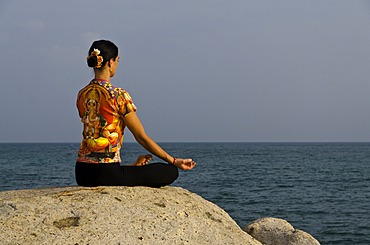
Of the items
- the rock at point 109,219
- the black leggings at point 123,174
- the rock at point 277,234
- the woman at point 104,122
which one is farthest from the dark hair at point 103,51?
the rock at point 277,234

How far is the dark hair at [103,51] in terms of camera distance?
6227 mm

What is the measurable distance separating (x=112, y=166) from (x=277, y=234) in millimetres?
3543

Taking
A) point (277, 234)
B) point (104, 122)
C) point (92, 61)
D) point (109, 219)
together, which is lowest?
point (277, 234)

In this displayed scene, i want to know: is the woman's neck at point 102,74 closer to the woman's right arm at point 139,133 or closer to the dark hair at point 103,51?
the dark hair at point 103,51

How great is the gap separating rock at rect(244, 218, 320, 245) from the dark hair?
417 cm

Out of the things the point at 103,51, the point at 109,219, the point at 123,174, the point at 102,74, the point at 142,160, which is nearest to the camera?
the point at 109,219

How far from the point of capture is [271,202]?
105ft

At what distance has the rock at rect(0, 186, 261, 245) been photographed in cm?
547

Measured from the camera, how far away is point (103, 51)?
6.23 m

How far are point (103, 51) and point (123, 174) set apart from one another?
5.10ft

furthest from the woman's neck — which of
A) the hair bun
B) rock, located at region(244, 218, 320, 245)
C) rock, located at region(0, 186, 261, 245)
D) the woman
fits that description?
rock, located at region(244, 218, 320, 245)

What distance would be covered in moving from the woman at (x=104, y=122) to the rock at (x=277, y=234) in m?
2.87

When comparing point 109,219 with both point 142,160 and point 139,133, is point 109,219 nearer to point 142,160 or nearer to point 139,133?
point 139,133

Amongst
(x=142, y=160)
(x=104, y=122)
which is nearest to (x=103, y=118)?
(x=104, y=122)
